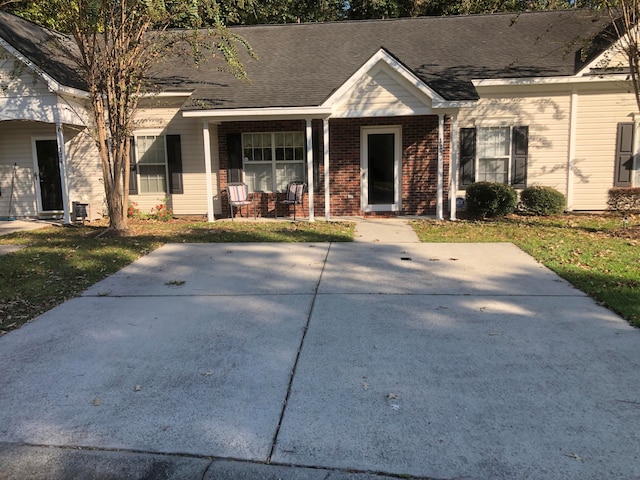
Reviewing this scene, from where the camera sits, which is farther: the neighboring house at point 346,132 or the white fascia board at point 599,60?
the white fascia board at point 599,60

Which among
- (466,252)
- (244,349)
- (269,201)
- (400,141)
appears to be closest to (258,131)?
(269,201)

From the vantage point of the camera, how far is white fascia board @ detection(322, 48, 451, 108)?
37.8ft

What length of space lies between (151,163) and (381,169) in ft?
20.9

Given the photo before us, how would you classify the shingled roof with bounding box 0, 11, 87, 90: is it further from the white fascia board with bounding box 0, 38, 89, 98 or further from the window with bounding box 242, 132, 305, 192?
the window with bounding box 242, 132, 305, 192

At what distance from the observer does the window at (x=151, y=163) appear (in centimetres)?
1392

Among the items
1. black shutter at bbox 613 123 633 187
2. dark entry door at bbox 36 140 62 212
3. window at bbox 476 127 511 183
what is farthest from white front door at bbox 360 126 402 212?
dark entry door at bbox 36 140 62 212

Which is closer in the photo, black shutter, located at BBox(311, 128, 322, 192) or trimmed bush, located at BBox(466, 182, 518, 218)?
trimmed bush, located at BBox(466, 182, 518, 218)

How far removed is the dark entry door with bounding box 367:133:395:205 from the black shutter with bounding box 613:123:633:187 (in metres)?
5.83

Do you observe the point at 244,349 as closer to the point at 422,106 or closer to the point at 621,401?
the point at 621,401

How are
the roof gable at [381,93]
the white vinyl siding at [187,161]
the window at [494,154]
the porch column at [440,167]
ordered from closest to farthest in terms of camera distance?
the roof gable at [381,93] → the porch column at [440,167] → the window at [494,154] → the white vinyl siding at [187,161]

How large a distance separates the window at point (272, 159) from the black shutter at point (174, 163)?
1803 millimetres

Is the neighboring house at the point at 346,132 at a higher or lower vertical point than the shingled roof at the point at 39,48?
lower

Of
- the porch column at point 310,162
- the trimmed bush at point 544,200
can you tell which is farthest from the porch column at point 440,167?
the porch column at point 310,162

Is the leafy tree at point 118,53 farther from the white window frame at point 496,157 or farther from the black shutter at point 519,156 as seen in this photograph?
the black shutter at point 519,156
